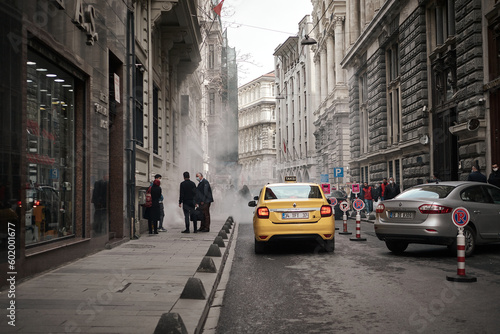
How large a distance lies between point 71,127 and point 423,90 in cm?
1819

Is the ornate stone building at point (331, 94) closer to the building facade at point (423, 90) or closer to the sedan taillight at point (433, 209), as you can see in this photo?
the building facade at point (423, 90)

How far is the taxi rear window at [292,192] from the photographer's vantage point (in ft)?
40.2

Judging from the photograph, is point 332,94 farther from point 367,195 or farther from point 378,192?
point 367,195

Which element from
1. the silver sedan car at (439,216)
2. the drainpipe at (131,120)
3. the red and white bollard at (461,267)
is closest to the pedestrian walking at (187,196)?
A: the drainpipe at (131,120)

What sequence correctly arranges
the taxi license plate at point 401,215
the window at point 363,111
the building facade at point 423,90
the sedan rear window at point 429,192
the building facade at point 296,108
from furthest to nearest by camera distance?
the building facade at point 296,108 → the window at point 363,111 → the building facade at point 423,90 → the sedan rear window at point 429,192 → the taxi license plate at point 401,215

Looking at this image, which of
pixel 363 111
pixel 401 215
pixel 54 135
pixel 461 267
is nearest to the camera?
pixel 461 267

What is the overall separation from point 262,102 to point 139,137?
306ft

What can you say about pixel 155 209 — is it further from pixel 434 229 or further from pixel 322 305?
pixel 322 305

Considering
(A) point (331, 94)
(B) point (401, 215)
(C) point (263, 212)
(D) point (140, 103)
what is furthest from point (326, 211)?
(A) point (331, 94)

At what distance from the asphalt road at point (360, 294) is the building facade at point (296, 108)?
176 feet

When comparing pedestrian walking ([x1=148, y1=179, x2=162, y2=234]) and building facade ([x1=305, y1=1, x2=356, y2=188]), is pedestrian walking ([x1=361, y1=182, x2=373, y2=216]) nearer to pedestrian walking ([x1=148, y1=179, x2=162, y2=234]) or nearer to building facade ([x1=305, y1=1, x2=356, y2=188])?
building facade ([x1=305, y1=1, x2=356, y2=188])

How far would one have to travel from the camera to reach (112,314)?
18.7ft

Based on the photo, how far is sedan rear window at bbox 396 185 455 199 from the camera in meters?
11.2

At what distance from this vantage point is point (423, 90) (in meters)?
24.9
